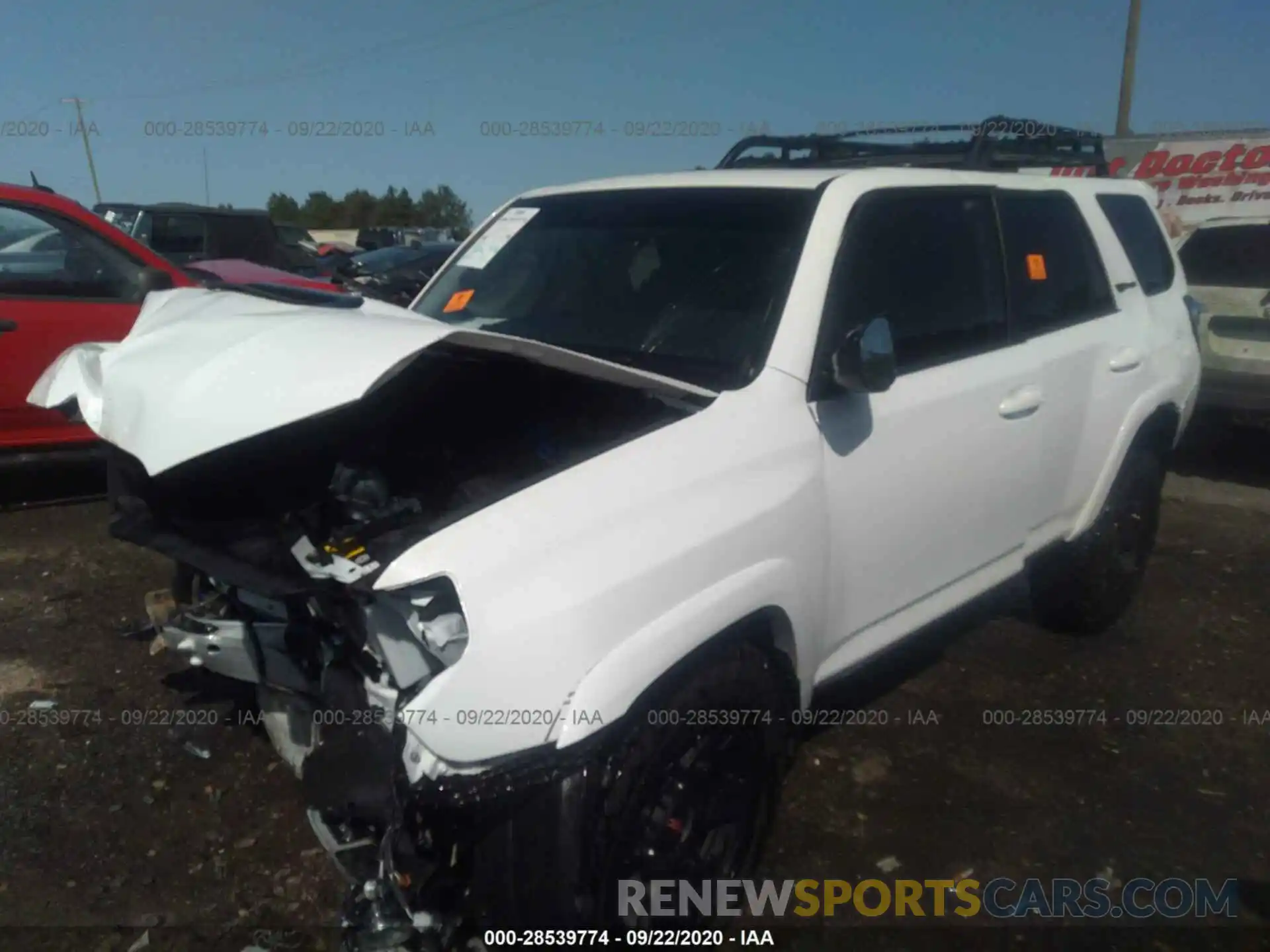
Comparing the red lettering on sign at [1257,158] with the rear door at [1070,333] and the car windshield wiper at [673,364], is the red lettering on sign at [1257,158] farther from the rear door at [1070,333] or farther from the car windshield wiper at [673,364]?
the car windshield wiper at [673,364]

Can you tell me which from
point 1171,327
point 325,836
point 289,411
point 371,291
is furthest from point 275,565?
point 1171,327

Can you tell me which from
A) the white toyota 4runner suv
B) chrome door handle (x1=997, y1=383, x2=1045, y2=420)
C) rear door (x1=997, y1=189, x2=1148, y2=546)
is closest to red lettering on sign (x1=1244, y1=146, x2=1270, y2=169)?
rear door (x1=997, y1=189, x2=1148, y2=546)

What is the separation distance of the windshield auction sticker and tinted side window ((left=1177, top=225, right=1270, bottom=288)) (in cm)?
569

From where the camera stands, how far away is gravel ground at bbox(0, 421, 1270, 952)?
8.94 feet

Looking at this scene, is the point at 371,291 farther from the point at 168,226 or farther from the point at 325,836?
the point at 168,226

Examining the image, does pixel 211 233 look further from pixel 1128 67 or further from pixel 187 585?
pixel 1128 67

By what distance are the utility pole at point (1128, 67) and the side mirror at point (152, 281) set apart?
595 inches

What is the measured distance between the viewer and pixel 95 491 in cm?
616

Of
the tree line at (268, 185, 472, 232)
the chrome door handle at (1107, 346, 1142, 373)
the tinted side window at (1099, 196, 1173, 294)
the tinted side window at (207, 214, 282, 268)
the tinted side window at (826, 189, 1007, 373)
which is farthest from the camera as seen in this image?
the tree line at (268, 185, 472, 232)

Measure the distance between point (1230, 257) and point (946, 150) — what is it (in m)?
4.12

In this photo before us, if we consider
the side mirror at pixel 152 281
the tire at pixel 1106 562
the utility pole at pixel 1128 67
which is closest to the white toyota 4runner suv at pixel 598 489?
the tire at pixel 1106 562

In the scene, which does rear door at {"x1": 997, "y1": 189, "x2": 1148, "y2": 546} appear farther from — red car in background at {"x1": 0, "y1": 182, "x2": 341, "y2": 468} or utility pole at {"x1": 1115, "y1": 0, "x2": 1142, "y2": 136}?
utility pole at {"x1": 1115, "y1": 0, "x2": 1142, "y2": 136}

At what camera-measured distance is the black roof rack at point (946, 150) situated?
13.8 ft

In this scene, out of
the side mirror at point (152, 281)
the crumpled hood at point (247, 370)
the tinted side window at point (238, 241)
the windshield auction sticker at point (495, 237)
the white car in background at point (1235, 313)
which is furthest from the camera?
the tinted side window at point (238, 241)
